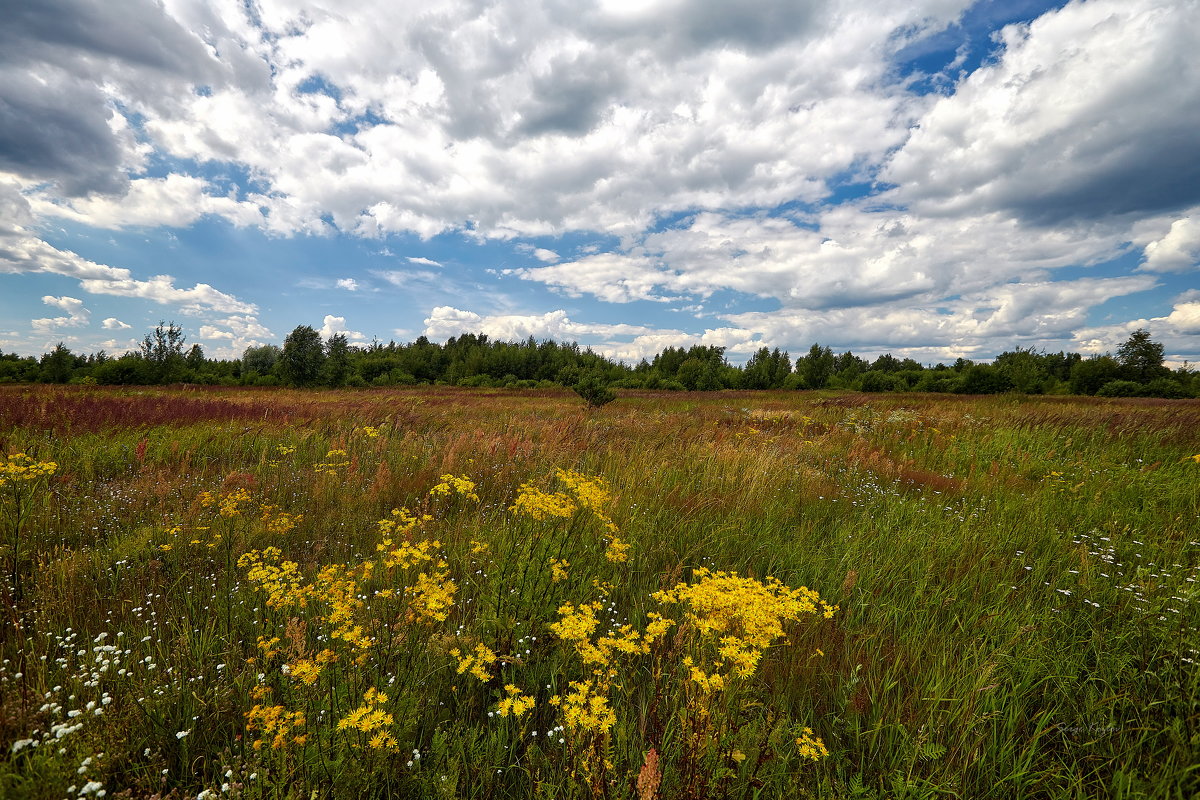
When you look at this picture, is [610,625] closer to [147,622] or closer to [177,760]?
[177,760]

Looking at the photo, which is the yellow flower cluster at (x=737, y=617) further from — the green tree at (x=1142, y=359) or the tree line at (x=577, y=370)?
the green tree at (x=1142, y=359)

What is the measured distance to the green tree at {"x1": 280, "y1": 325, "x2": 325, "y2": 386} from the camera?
3794 cm

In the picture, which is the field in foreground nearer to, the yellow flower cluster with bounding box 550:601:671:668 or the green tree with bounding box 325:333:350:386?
the yellow flower cluster with bounding box 550:601:671:668

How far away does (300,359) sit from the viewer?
125ft

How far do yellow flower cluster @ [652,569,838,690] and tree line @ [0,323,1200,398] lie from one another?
15.0m

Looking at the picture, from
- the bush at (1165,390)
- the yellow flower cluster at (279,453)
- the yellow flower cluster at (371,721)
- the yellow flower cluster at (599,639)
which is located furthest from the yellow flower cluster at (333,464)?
the bush at (1165,390)

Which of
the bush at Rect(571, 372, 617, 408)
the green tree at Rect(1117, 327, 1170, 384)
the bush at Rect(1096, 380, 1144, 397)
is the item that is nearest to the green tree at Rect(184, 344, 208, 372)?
the bush at Rect(571, 372, 617, 408)

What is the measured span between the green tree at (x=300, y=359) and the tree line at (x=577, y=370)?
0.29 ft

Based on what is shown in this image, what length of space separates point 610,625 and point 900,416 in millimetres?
12038

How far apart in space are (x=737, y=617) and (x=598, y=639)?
0.67 metres

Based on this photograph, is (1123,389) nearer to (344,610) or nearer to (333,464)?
(333,464)

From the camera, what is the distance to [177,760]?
1.88m

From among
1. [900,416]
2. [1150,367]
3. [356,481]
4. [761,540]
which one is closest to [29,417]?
[356,481]

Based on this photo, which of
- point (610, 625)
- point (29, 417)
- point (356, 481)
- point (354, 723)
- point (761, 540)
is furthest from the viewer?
point (29, 417)
